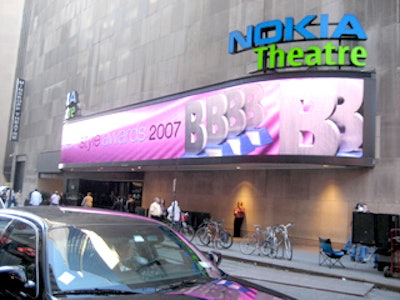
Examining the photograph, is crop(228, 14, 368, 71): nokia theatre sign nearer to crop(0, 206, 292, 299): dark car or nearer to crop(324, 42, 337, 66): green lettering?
crop(324, 42, 337, 66): green lettering

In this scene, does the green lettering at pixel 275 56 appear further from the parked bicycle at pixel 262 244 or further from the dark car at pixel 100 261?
the dark car at pixel 100 261

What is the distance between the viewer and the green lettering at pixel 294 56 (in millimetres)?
16500

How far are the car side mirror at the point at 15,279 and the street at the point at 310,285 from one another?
6468mm

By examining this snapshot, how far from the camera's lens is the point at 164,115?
21.6m

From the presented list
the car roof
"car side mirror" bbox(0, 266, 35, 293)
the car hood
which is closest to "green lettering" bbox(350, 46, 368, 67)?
the car roof

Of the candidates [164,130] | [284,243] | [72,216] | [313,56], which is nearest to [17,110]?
[164,130]

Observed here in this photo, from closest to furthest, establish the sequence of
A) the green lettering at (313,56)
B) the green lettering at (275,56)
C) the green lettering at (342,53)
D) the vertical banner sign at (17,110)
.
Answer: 1. the green lettering at (342,53)
2. the green lettering at (313,56)
3. the green lettering at (275,56)
4. the vertical banner sign at (17,110)

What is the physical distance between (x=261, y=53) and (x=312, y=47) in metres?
2.16

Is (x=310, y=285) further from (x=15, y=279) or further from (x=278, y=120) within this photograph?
(x=15, y=279)

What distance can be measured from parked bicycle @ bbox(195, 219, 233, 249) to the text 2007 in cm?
549

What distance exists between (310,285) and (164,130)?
1309 cm

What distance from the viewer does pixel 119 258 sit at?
139 inches

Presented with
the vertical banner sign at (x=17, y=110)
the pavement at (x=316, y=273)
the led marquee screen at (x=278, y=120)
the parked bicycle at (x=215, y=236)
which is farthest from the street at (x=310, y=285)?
the vertical banner sign at (x=17, y=110)

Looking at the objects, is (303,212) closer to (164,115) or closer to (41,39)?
(164,115)
